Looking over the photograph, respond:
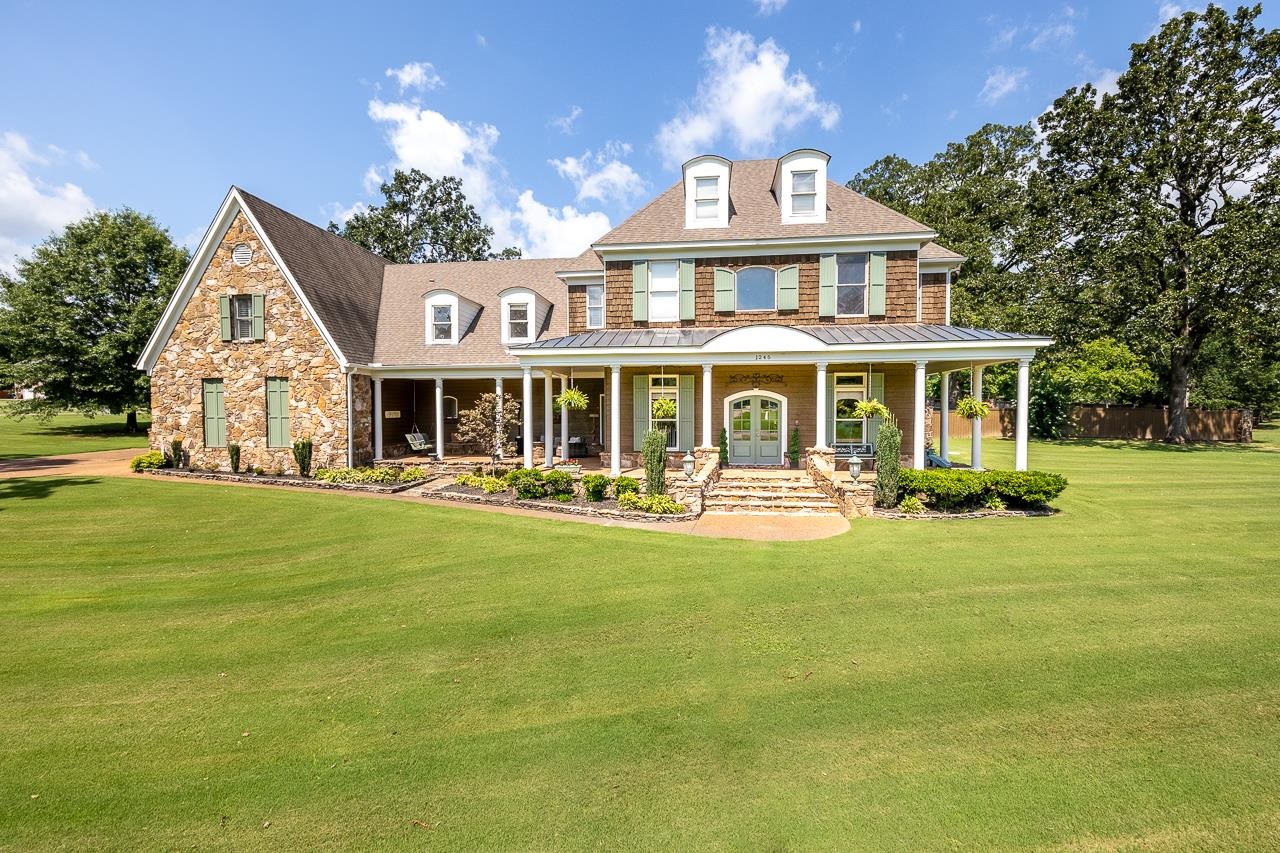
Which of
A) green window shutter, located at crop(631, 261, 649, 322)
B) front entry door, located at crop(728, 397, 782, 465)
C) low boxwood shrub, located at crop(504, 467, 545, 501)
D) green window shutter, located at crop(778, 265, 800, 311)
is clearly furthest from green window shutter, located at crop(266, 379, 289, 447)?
green window shutter, located at crop(778, 265, 800, 311)

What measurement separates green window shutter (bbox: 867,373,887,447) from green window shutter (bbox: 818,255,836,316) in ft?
8.03

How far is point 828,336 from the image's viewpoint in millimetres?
15422

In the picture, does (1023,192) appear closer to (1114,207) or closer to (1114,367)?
(1114,207)

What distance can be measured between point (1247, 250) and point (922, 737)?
35.4 m

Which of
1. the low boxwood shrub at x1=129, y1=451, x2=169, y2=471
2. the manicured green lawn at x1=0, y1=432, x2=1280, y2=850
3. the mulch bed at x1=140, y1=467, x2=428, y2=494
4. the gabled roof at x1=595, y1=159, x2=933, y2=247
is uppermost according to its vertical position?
the gabled roof at x1=595, y1=159, x2=933, y2=247

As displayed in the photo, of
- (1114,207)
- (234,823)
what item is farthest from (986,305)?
(234,823)

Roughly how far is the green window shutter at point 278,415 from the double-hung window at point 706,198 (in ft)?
49.4

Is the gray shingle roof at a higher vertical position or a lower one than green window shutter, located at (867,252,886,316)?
lower

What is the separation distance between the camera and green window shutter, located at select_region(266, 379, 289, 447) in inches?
720

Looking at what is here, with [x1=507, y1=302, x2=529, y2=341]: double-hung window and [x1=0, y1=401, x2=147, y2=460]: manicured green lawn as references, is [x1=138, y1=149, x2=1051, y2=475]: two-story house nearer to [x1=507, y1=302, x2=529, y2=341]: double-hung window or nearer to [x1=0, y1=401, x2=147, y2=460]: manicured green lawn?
[x1=507, y1=302, x2=529, y2=341]: double-hung window

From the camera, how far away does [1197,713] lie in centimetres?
459

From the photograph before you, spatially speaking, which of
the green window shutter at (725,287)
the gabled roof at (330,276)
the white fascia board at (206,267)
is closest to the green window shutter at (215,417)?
the white fascia board at (206,267)

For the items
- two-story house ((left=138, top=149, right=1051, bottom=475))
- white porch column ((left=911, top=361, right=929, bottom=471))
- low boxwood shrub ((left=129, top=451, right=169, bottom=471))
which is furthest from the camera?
low boxwood shrub ((left=129, top=451, right=169, bottom=471))

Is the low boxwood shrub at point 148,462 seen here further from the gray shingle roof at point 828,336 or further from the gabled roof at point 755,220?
the gabled roof at point 755,220
